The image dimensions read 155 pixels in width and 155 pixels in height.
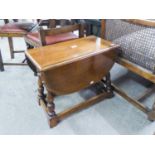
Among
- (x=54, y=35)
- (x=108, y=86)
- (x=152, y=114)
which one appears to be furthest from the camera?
Answer: (x=54, y=35)

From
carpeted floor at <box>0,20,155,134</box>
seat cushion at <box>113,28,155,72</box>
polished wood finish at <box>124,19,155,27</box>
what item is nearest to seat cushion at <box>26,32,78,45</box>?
carpeted floor at <box>0,20,155,134</box>

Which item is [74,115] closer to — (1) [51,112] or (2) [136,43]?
(1) [51,112]

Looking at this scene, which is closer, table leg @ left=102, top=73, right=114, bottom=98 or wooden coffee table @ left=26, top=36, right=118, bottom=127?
wooden coffee table @ left=26, top=36, right=118, bottom=127

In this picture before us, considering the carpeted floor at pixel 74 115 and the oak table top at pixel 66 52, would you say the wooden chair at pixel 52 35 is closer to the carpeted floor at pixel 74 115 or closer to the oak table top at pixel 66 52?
the oak table top at pixel 66 52

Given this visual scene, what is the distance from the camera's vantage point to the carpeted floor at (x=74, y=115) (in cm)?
177

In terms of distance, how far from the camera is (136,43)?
1.71 m

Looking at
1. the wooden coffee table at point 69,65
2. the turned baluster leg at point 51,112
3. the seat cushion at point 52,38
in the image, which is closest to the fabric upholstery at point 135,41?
the wooden coffee table at point 69,65

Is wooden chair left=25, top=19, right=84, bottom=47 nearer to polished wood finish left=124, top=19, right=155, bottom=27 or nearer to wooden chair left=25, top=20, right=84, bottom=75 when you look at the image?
wooden chair left=25, top=20, right=84, bottom=75

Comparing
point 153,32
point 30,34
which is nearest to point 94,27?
point 30,34

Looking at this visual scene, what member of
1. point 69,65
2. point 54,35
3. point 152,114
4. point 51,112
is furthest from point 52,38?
point 152,114

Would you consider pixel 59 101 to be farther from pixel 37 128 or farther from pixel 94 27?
pixel 94 27

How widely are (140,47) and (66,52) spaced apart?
0.68 m

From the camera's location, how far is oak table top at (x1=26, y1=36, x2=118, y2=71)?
1.50 meters
